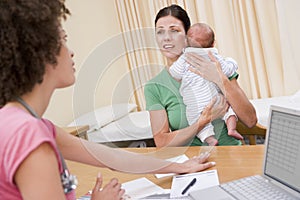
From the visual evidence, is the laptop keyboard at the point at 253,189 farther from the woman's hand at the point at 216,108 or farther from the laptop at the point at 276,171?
the woman's hand at the point at 216,108

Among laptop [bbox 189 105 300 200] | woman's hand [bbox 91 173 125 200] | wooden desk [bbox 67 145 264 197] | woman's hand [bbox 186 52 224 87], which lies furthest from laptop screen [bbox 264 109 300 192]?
woman's hand [bbox 186 52 224 87]

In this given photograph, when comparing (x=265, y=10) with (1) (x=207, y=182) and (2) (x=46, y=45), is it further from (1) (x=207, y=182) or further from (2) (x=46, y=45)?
(2) (x=46, y=45)

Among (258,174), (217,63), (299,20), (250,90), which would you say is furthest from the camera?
(250,90)

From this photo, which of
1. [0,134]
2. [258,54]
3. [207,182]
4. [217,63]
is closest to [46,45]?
[0,134]

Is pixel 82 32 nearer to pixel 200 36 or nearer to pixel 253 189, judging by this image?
pixel 200 36

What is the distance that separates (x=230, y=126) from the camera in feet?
5.25

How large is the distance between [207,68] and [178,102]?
0.23 m

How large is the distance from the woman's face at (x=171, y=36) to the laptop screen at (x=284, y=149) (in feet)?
2.30

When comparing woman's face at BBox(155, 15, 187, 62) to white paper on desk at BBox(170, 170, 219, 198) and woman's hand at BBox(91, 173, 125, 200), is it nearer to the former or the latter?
white paper on desk at BBox(170, 170, 219, 198)

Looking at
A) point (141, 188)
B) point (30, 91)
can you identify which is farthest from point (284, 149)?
point (30, 91)

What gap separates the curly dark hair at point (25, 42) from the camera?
0.62 metres

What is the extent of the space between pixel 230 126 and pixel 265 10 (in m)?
Answer: 1.58

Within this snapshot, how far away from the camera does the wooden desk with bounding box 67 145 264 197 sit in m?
1.19

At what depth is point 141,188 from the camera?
1168 mm
